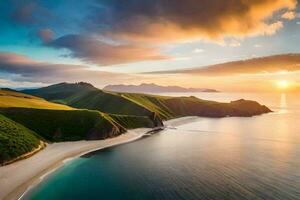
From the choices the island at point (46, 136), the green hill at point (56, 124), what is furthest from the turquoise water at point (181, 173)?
the green hill at point (56, 124)

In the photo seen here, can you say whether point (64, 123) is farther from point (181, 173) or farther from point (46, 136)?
point (181, 173)

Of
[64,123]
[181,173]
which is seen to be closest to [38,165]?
[181,173]

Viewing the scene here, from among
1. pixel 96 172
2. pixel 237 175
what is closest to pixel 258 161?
pixel 237 175

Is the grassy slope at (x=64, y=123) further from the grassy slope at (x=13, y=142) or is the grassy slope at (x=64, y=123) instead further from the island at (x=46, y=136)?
the grassy slope at (x=13, y=142)

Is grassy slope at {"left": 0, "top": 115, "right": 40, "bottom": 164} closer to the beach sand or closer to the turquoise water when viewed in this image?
the beach sand

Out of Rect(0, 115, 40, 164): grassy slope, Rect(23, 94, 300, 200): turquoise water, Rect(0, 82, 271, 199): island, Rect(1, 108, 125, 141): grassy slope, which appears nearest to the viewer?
Rect(23, 94, 300, 200): turquoise water

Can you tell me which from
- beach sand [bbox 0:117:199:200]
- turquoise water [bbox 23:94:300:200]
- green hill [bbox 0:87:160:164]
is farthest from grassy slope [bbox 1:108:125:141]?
turquoise water [bbox 23:94:300:200]

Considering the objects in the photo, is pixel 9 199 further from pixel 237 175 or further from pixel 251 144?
pixel 251 144
